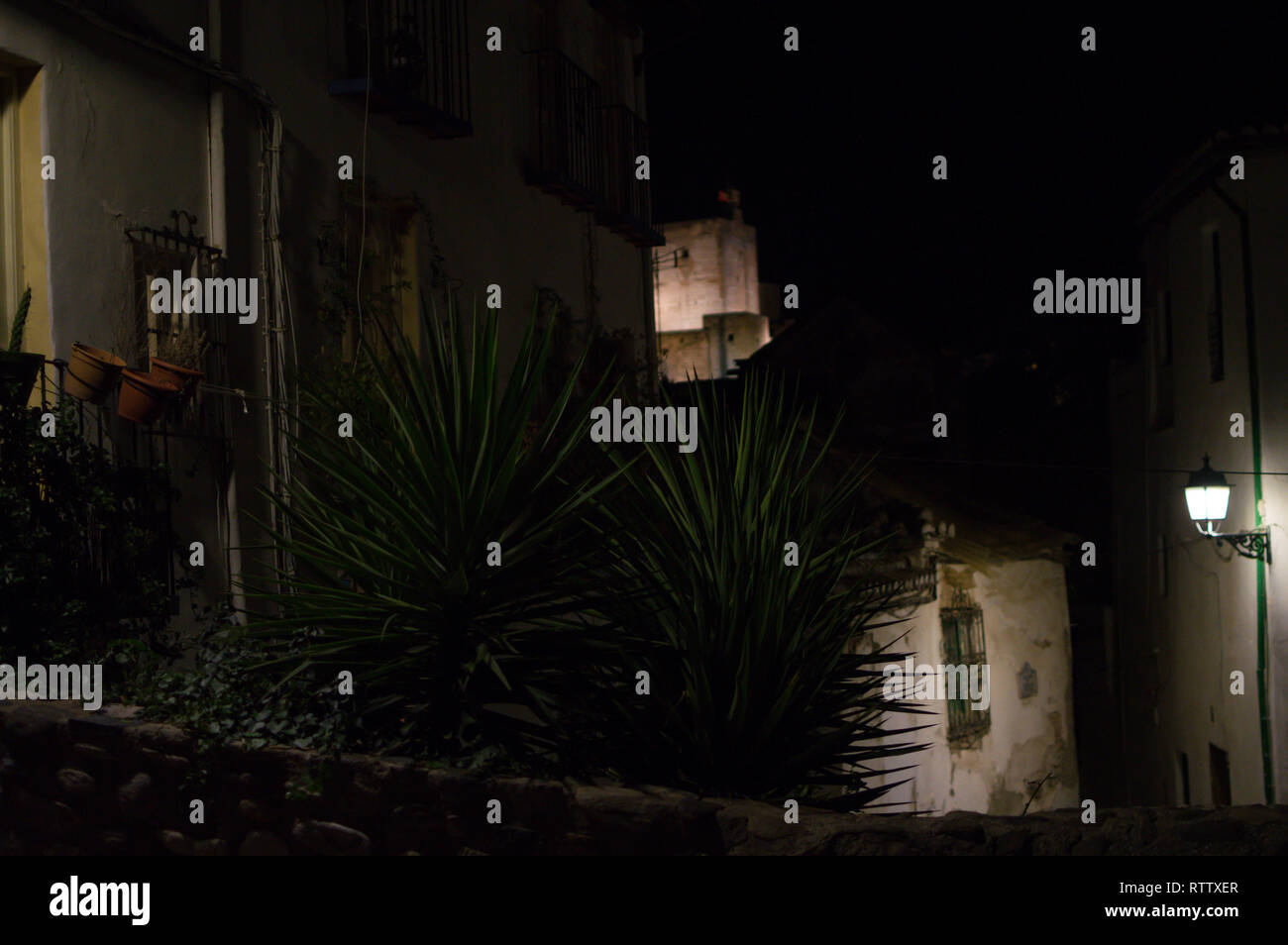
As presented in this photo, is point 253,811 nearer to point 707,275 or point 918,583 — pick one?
point 918,583

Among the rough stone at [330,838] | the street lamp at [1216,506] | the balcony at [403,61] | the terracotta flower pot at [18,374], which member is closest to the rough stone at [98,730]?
the rough stone at [330,838]

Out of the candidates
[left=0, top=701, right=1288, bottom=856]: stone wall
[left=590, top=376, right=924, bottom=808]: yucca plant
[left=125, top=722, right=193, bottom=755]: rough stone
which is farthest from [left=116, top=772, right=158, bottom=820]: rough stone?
[left=590, top=376, right=924, bottom=808]: yucca plant

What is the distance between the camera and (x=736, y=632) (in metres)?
4.95

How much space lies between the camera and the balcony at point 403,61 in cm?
811

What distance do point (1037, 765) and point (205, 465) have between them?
40.7ft

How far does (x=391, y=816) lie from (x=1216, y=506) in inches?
327

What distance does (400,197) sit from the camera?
8.73 meters

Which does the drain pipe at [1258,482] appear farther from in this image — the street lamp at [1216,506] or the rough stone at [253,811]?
the rough stone at [253,811]

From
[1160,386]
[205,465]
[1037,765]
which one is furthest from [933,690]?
[205,465]

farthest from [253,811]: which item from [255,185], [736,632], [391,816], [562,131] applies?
[562,131]

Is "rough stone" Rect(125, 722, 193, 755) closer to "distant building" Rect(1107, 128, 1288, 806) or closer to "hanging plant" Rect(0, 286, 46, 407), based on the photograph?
"hanging plant" Rect(0, 286, 46, 407)

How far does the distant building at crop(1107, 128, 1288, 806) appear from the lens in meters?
10.6

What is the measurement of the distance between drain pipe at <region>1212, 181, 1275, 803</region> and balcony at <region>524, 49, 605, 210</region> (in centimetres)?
568
